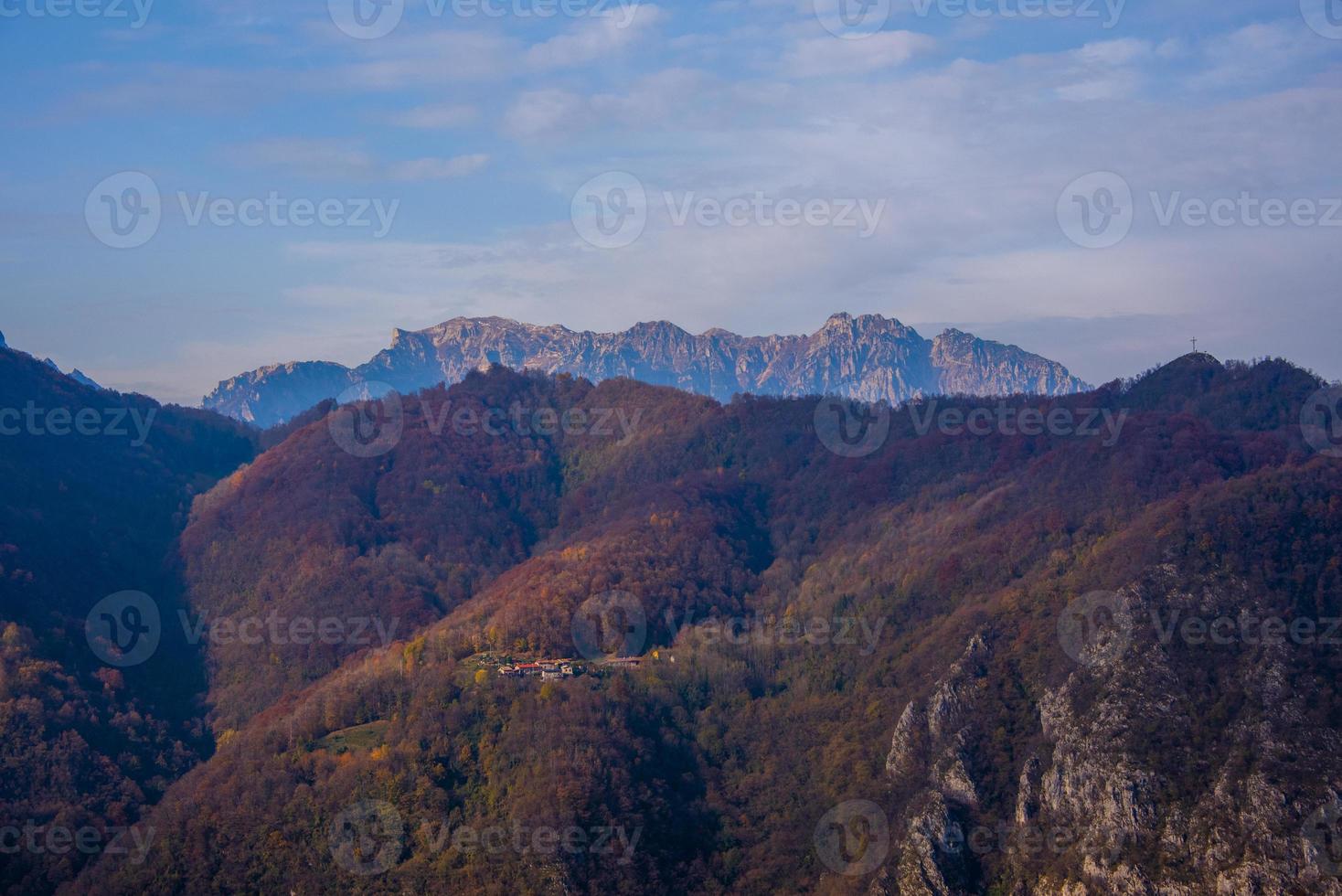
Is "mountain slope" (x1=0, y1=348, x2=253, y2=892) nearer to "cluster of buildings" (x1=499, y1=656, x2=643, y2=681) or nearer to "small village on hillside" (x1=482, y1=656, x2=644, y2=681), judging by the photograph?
"small village on hillside" (x1=482, y1=656, x2=644, y2=681)

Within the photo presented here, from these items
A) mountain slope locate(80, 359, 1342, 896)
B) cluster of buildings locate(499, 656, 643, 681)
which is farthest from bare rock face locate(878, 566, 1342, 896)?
cluster of buildings locate(499, 656, 643, 681)

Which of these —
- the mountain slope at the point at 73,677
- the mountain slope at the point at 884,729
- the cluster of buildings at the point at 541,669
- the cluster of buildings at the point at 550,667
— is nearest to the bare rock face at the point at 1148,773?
the mountain slope at the point at 884,729

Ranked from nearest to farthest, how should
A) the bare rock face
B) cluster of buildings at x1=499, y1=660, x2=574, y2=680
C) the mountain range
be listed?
the bare rock face → the mountain range → cluster of buildings at x1=499, y1=660, x2=574, y2=680

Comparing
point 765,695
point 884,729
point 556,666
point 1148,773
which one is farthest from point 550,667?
point 1148,773

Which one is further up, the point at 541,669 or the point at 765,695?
the point at 541,669

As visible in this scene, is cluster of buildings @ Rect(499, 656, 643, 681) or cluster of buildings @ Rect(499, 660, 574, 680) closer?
cluster of buildings @ Rect(499, 660, 574, 680)

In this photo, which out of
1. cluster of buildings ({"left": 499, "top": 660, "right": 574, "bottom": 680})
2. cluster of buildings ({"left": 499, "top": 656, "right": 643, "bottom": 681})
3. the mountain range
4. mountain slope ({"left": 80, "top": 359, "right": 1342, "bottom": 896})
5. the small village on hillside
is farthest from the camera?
the small village on hillside

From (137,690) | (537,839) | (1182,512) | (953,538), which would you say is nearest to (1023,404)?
(953,538)

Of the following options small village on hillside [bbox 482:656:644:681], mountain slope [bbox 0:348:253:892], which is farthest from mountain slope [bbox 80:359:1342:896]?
mountain slope [bbox 0:348:253:892]

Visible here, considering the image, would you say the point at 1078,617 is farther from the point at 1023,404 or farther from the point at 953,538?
the point at 1023,404

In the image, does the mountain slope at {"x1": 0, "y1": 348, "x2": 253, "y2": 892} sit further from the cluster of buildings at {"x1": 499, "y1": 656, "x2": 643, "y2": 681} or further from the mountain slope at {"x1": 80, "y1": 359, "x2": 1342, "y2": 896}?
the cluster of buildings at {"x1": 499, "y1": 656, "x2": 643, "y2": 681}

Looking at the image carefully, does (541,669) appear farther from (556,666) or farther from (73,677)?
(73,677)

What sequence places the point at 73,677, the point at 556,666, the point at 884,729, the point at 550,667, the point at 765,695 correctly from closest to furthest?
the point at 884,729 < the point at 765,695 < the point at 550,667 < the point at 556,666 < the point at 73,677
